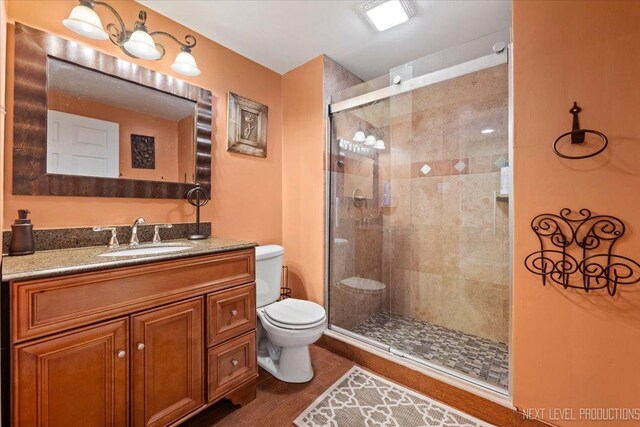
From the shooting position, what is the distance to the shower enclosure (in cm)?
212

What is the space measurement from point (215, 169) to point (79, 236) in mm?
895

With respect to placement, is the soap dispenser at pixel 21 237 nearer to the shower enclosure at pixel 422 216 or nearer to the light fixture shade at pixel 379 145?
the shower enclosure at pixel 422 216

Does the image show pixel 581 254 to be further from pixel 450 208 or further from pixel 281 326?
pixel 281 326

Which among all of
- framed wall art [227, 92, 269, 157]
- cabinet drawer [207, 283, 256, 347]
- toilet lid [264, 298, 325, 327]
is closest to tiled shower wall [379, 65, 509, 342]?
toilet lid [264, 298, 325, 327]

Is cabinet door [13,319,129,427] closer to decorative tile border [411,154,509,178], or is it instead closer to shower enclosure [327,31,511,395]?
shower enclosure [327,31,511,395]

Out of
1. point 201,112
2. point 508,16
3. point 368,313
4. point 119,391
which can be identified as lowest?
point 368,313

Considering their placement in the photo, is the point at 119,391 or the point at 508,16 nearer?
the point at 119,391

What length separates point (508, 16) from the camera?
5.77 feet

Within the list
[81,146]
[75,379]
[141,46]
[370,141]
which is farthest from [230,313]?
[370,141]

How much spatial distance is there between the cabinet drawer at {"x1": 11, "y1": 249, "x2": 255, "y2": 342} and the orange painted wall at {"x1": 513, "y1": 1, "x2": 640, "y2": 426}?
1575mm

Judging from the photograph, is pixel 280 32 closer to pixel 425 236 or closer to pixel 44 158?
pixel 44 158

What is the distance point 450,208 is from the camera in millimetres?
2412

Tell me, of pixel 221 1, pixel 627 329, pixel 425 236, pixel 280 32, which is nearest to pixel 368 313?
pixel 425 236

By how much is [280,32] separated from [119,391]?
227 centimetres
